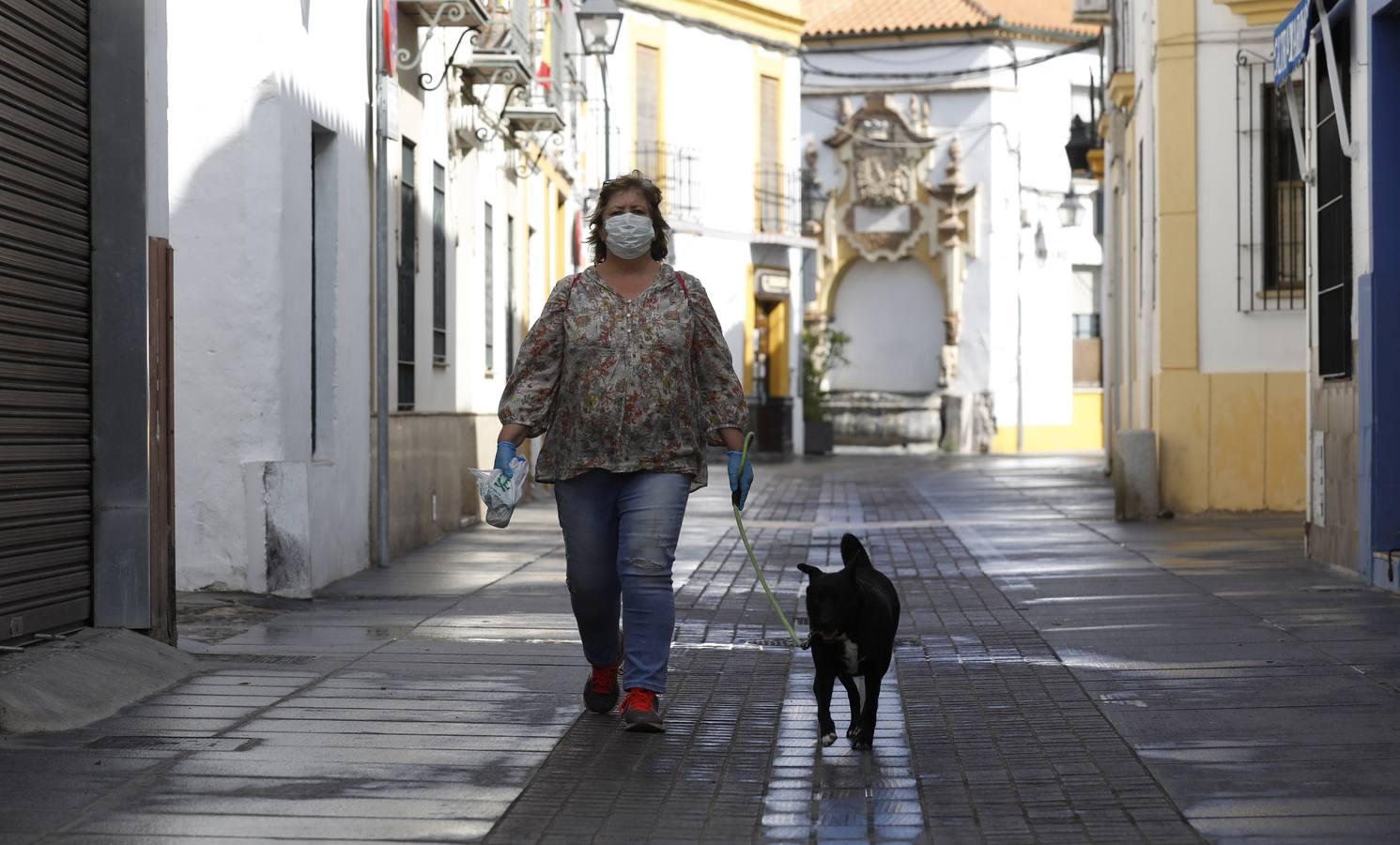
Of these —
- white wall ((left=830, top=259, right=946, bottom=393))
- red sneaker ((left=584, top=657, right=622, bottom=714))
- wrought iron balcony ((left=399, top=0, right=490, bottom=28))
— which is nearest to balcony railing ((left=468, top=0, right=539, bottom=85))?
wrought iron balcony ((left=399, top=0, right=490, bottom=28))

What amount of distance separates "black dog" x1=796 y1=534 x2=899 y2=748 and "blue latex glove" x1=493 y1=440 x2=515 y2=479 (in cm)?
115

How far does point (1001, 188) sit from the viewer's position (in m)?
→ 47.4

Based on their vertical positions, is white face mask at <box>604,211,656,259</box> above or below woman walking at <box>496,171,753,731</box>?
above

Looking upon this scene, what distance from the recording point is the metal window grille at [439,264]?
16.4m

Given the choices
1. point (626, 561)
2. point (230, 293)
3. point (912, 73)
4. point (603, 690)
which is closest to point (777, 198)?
point (912, 73)

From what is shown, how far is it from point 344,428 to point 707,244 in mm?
25927

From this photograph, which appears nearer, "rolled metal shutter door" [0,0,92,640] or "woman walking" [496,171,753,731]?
"woman walking" [496,171,753,731]

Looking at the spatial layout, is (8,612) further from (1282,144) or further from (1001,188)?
(1001,188)

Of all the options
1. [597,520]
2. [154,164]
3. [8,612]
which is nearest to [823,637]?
[597,520]

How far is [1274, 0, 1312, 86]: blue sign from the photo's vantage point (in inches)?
478

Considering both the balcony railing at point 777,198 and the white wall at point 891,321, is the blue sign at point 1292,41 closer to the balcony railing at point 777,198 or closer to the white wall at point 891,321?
the balcony railing at point 777,198

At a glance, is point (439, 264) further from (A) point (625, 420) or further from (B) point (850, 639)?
(B) point (850, 639)

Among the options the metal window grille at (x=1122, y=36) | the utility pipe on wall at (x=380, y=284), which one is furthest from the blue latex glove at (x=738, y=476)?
the metal window grille at (x=1122, y=36)

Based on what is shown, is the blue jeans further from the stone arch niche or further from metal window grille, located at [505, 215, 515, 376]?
the stone arch niche
